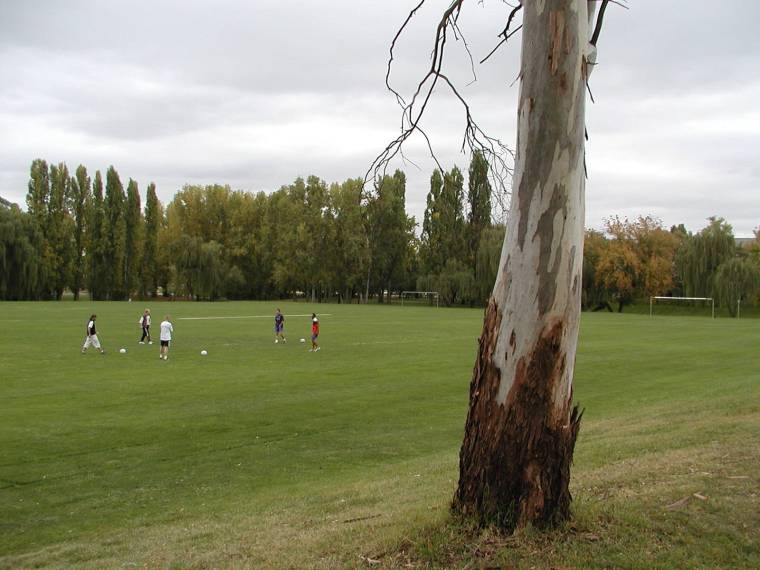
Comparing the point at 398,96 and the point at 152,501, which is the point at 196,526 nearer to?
the point at 152,501

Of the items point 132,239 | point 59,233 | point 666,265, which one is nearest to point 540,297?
point 666,265

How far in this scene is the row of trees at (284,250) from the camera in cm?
8256

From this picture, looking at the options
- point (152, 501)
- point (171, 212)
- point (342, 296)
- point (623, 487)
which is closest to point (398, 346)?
point (152, 501)

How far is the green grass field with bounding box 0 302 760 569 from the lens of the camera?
207 inches

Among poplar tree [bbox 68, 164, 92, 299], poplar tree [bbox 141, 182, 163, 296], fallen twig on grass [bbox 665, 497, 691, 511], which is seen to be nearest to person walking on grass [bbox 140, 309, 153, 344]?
fallen twig on grass [bbox 665, 497, 691, 511]

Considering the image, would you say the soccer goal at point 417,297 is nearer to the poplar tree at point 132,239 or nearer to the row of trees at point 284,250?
the row of trees at point 284,250

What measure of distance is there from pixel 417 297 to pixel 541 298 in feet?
364

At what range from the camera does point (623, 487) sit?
263 inches

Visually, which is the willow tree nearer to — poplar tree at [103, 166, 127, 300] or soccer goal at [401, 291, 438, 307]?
soccer goal at [401, 291, 438, 307]

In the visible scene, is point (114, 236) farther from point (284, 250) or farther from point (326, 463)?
point (326, 463)

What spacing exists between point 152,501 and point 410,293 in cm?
10658

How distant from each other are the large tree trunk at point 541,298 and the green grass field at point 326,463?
0.38 metres

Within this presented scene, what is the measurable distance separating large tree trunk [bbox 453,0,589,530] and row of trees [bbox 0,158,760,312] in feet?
235

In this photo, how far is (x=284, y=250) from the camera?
106 meters
